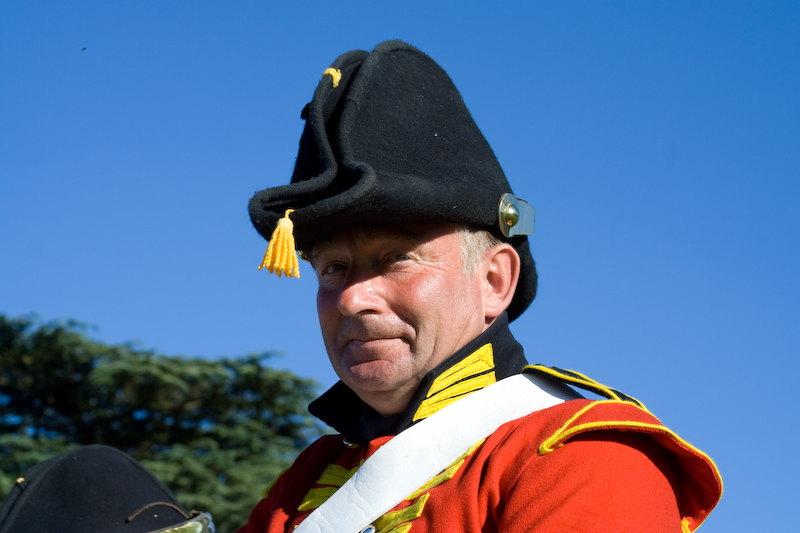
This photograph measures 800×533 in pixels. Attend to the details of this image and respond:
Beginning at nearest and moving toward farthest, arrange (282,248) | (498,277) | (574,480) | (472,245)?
(574,480) < (282,248) < (472,245) < (498,277)

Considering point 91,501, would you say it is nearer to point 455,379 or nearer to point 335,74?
point 455,379

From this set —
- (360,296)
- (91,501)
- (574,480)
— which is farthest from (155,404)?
(574,480)

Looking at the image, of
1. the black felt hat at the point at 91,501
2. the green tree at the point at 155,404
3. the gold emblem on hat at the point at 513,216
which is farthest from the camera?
the green tree at the point at 155,404

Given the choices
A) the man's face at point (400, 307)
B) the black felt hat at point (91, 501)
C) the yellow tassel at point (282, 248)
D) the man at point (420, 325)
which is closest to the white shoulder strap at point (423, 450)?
the man at point (420, 325)

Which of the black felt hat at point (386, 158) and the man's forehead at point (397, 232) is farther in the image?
the man's forehead at point (397, 232)

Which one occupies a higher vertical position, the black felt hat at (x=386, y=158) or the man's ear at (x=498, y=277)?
the black felt hat at (x=386, y=158)

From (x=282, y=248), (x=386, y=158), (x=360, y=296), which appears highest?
(x=386, y=158)

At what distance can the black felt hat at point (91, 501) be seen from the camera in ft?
9.25

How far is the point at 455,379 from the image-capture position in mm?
2369

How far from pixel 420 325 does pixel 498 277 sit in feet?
1.14

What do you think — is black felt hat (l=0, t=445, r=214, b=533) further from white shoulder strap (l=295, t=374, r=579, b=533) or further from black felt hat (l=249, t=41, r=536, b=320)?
black felt hat (l=249, t=41, r=536, b=320)

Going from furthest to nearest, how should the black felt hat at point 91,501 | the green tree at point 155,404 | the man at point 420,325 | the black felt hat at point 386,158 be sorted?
the green tree at point 155,404
the black felt hat at point 91,501
the black felt hat at point 386,158
the man at point 420,325

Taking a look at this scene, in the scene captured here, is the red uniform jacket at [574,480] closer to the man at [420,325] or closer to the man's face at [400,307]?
the man at [420,325]

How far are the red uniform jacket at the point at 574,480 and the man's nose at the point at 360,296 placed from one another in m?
0.50
